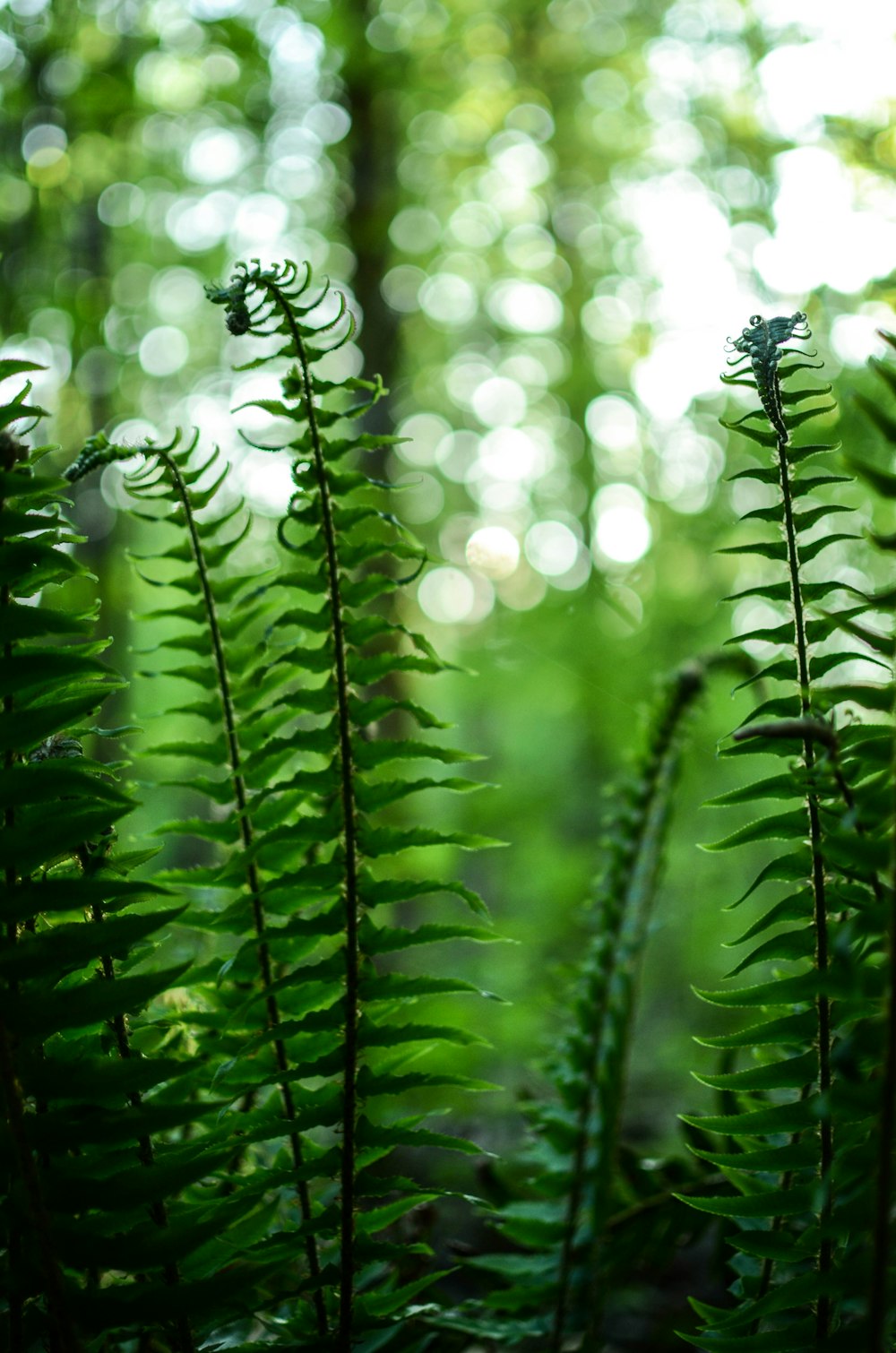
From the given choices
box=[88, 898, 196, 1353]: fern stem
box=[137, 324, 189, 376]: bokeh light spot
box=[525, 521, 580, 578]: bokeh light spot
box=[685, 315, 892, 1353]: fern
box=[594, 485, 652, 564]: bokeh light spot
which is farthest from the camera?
box=[525, 521, 580, 578]: bokeh light spot

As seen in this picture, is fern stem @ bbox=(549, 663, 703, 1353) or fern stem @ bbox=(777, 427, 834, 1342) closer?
fern stem @ bbox=(777, 427, 834, 1342)

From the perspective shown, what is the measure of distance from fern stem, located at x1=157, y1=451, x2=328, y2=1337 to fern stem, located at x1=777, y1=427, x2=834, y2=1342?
627 mm

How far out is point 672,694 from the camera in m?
1.38

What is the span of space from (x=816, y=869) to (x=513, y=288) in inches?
387

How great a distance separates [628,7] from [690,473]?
11.7ft

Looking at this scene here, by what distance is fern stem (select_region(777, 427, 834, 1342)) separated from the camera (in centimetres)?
107

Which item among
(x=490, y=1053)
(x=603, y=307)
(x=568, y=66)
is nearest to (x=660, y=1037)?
(x=490, y=1053)

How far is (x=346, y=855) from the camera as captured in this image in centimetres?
127

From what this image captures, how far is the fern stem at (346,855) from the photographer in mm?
1204

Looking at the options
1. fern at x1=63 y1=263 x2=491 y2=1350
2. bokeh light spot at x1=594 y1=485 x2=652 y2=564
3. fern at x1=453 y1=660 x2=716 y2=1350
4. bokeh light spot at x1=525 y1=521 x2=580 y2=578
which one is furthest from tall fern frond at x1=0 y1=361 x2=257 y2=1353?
bokeh light spot at x1=525 y1=521 x2=580 y2=578

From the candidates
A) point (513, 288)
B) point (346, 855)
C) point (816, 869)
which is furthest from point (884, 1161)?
point (513, 288)

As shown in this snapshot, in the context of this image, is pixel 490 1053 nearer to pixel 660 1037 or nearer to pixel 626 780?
pixel 660 1037

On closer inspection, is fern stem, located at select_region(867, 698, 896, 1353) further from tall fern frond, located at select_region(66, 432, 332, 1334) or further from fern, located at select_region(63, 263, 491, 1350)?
tall fern frond, located at select_region(66, 432, 332, 1334)

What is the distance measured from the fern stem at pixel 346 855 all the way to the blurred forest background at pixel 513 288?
52cm
